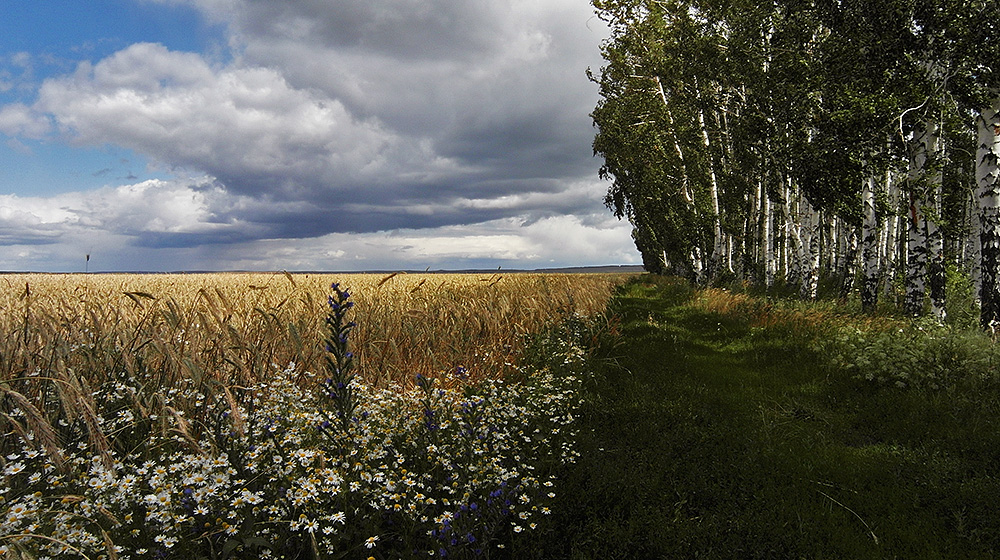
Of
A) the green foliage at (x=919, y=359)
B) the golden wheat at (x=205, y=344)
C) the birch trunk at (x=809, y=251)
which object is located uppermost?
the birch trunk at (x=809, y=251)

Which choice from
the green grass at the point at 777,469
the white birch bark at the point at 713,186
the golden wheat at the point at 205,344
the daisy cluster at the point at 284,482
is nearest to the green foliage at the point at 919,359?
the green grass at the point at 777,469

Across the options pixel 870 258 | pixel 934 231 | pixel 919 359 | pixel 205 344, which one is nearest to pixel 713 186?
pixel 870 258

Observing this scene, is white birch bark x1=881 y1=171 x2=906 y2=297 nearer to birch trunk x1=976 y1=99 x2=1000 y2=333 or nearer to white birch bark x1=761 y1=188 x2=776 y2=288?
white birch bark x1=761 y1=188 x2=776 y2=288

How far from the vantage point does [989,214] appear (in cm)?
1072

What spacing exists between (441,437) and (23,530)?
100 inches

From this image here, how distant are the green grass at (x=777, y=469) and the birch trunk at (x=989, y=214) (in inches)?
209

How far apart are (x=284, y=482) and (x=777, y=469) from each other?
14.1ft

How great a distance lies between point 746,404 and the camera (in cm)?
678

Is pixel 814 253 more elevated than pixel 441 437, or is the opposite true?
pixel 814 253

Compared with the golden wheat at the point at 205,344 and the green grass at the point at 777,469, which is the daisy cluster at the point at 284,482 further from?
the green grass at the point at 777,469

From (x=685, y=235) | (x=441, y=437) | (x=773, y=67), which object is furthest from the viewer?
(x=685, y=235)

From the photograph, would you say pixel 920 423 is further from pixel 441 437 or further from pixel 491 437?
pixel 441 437

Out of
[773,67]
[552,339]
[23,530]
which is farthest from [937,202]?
[23,530]

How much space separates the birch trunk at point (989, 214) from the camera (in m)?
10.5
